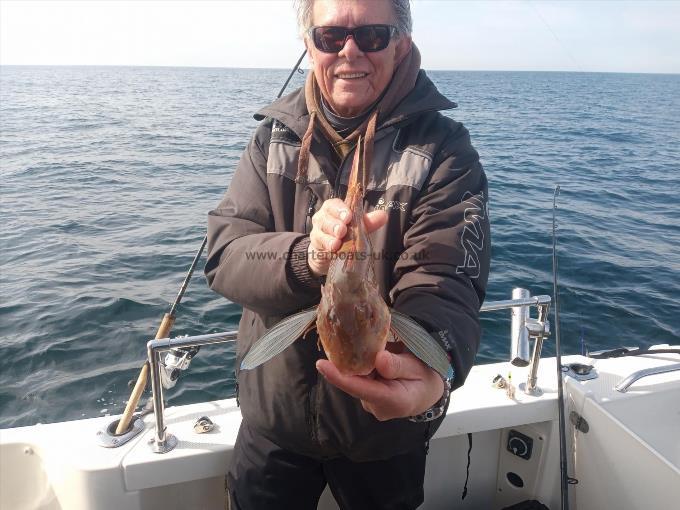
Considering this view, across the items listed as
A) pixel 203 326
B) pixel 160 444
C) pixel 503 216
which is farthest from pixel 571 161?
pixel 160 444

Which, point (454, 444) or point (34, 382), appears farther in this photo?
point (34, 382)

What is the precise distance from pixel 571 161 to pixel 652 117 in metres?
24.4

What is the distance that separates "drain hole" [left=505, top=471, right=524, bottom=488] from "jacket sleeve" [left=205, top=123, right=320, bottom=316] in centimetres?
247

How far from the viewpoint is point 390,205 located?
252 centimetres

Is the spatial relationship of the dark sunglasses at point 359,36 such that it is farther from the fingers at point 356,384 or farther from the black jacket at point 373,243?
the fingers at point 356,384

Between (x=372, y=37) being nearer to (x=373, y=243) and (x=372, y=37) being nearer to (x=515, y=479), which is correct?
(x=373, y=243)

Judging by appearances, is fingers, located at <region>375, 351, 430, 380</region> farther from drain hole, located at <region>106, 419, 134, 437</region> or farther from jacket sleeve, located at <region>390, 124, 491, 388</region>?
drain hole, located at <region>106, 419, 134, 437</region>

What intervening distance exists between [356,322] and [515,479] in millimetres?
2763

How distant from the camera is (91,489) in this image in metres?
2.99

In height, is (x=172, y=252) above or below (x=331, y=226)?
below

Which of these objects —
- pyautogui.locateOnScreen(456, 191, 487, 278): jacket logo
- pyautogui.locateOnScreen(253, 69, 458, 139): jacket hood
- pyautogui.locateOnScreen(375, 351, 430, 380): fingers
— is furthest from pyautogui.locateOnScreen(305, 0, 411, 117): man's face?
pyautogui.locateOnScreen(375, 351, 430, 380): fingers

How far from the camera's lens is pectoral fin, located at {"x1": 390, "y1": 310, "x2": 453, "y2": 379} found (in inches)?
74.9

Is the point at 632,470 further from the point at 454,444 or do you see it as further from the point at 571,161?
the point at 571,161

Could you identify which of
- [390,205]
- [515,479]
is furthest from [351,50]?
[515,479]
